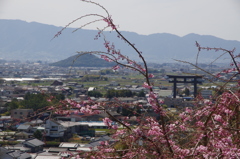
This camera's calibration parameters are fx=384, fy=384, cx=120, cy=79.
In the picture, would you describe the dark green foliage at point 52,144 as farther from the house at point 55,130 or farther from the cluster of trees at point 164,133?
the cluster of trees at point 164,133

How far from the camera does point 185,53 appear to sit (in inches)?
4542

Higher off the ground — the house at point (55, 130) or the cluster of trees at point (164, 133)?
the cluster of trees at point (164, 133)

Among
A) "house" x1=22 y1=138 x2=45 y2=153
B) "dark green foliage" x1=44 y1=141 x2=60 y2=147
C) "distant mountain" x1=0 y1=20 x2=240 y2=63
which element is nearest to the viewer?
"house" x1=22 y1=138 x2=45 y2=153

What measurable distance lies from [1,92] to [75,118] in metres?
9.85

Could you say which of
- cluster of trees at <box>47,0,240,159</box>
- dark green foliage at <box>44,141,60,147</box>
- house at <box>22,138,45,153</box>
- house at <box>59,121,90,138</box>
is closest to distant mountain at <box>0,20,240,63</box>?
house at <box>59,121,90,138</box>

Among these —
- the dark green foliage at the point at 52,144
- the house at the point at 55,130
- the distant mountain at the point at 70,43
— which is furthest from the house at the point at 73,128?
the distant mountain at the point at 70,43

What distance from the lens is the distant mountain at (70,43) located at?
110m

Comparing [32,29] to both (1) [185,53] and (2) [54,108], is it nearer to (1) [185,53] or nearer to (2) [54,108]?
(1) [185,53]

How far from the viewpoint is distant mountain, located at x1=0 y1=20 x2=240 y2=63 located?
109762mm

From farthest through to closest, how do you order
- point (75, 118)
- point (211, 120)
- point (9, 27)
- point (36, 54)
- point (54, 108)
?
point (9, 27) < point (36, 54) < point (75, 118) < point (211, 120) < point (54, 108)

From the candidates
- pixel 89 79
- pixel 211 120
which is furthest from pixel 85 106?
pixel 89 79

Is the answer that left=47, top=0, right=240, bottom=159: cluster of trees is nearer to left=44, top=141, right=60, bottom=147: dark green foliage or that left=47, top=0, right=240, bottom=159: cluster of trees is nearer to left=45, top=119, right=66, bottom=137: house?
left=44, top=141, right=60, bottom=147: dark green foliage

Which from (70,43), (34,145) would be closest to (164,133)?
(34,145)

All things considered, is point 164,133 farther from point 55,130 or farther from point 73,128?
point 73,128
